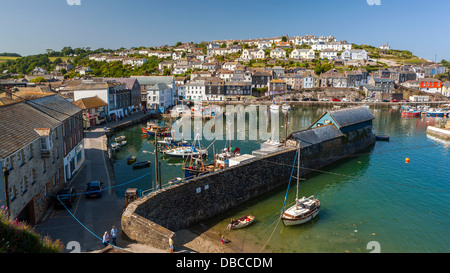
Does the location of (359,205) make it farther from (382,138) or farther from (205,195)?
(382,138)

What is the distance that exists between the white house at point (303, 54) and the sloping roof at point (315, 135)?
119 metres

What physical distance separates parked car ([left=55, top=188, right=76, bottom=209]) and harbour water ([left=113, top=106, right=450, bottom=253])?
435 cm

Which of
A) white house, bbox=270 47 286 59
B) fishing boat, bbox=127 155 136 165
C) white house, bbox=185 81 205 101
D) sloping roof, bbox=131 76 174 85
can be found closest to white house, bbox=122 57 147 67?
white house, bbox=185 81 205 101

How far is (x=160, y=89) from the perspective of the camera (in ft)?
253

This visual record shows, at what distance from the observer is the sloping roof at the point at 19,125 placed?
1454cm

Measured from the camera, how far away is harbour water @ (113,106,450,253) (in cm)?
1809

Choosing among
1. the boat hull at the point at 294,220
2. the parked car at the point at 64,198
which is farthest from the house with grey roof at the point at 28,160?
the boat hull at the point at 294,220

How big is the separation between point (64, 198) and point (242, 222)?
1127 cm

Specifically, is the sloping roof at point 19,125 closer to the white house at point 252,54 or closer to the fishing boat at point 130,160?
the fishing boat at point 130,160

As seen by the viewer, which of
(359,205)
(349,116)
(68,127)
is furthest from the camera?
(349,116)

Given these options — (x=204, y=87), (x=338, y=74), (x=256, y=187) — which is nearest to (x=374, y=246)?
(x=256, y=187)

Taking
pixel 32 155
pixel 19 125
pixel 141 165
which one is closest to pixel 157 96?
pixel 141 165

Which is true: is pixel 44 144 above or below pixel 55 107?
below

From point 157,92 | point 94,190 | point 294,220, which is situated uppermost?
point 157,92
